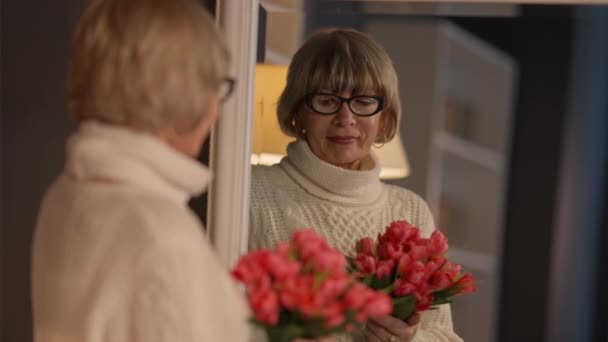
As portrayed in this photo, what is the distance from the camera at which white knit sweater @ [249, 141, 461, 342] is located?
1354mm

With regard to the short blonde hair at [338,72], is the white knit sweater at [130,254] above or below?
below

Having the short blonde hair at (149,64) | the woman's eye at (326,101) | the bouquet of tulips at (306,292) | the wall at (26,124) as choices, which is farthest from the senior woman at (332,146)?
the short blonde hair at (149,64)

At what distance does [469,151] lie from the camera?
1.51 metres

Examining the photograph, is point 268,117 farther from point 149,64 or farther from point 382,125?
point 149,64

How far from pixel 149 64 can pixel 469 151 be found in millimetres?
863

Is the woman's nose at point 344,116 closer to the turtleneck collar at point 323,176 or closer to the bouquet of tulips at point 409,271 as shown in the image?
the turtleneck collar at point 323,176

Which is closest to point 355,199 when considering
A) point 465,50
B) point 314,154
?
point 314,154

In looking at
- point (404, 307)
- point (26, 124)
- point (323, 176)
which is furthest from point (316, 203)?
point (26, 124)

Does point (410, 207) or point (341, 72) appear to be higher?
point (341, 72)

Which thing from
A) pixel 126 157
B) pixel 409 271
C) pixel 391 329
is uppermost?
pixel 126 157

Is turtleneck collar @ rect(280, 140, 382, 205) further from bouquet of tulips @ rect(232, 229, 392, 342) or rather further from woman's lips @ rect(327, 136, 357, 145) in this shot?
bouquet of tulips @ rect(232, 229, 392, 342)

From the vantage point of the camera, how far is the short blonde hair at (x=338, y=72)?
1339mm

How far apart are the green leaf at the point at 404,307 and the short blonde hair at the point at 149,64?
479 millimetres

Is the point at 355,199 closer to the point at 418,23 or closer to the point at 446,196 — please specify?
the point at 446,196
